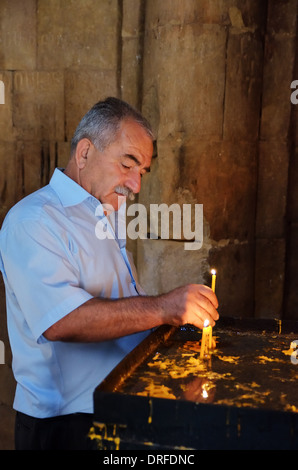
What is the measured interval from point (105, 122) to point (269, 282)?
7.19ft

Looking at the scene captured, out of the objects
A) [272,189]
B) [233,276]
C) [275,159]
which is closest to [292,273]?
[233,276]

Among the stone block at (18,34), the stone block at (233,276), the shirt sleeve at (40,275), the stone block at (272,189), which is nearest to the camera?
the shirt sleeve at (40,275)

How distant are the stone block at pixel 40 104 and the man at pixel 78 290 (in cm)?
172

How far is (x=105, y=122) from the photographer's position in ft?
8.15

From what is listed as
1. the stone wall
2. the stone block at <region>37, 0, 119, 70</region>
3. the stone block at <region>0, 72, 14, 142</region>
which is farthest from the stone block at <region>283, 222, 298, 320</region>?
the stone block at <region>0, 72, 14, 142</region>

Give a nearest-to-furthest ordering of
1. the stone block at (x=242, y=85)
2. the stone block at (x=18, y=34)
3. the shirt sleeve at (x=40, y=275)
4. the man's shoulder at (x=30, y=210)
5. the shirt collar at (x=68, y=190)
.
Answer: the shirt sleeve at (x=40, y=275) < the man's shoulder at (x=30, y=210) < the shirt collar at (x=68, y=190) < the stone block at (x=242, y=85) < the stone block at (x=18, y=34)

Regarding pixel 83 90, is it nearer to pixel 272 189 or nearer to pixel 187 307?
pixel 272 189

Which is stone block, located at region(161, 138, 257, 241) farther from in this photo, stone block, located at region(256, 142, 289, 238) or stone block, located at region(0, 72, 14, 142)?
stone block, located at region(0, 72, 14, 142)

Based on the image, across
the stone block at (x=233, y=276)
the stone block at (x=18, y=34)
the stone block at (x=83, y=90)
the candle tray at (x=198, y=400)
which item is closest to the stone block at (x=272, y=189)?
the stone block at (x=233, y=276)

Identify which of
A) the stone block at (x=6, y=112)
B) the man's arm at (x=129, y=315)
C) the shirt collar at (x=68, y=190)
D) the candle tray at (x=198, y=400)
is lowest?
the candle tray at (x=198, y=400)

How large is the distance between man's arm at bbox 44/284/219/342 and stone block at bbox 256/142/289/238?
207cm

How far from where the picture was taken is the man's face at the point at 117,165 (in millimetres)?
2484

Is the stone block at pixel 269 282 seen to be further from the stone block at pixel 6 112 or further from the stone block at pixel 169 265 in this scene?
the stone block at pixel 6 112

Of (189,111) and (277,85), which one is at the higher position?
(277,85)
